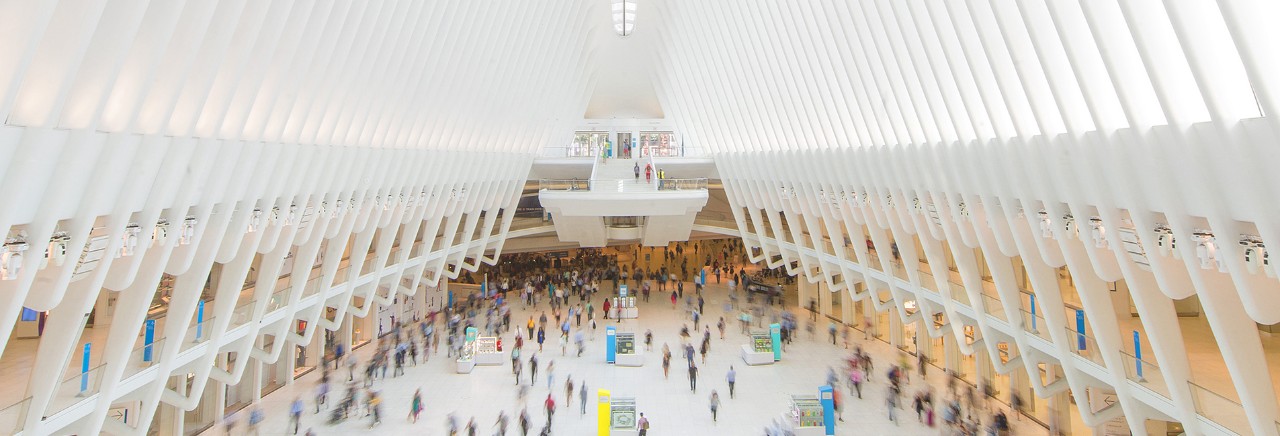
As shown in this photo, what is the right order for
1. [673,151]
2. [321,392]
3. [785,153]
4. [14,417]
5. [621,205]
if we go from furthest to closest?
[673,151] → [621,205] → [785,153] → [321,392] → [14,417]

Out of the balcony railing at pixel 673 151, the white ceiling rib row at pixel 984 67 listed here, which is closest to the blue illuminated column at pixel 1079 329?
the white ceiling rib row at pixel 984 67

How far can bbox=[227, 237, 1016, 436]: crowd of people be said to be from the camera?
13188 millimetres

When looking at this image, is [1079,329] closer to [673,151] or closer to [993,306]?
[993,306]

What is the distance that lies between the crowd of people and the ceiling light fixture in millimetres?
11031

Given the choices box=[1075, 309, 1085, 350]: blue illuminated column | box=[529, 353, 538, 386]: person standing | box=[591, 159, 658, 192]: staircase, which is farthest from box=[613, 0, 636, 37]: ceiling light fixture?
box=[1075, 309, 1085, 350]: blue illuminated column

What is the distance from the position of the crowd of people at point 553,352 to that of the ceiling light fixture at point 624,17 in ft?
36.2

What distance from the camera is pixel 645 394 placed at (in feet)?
49.6

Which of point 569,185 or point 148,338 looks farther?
point 569,185

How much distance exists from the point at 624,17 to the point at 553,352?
48.7 ft

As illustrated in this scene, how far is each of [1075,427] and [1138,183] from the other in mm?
8005

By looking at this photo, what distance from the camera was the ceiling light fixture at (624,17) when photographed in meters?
25.0

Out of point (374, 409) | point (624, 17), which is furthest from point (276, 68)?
point (624, 17)

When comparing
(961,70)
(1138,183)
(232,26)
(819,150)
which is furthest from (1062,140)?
(232,26)

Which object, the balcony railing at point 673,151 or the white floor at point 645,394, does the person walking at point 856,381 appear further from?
the balcony railing at point 673,151
